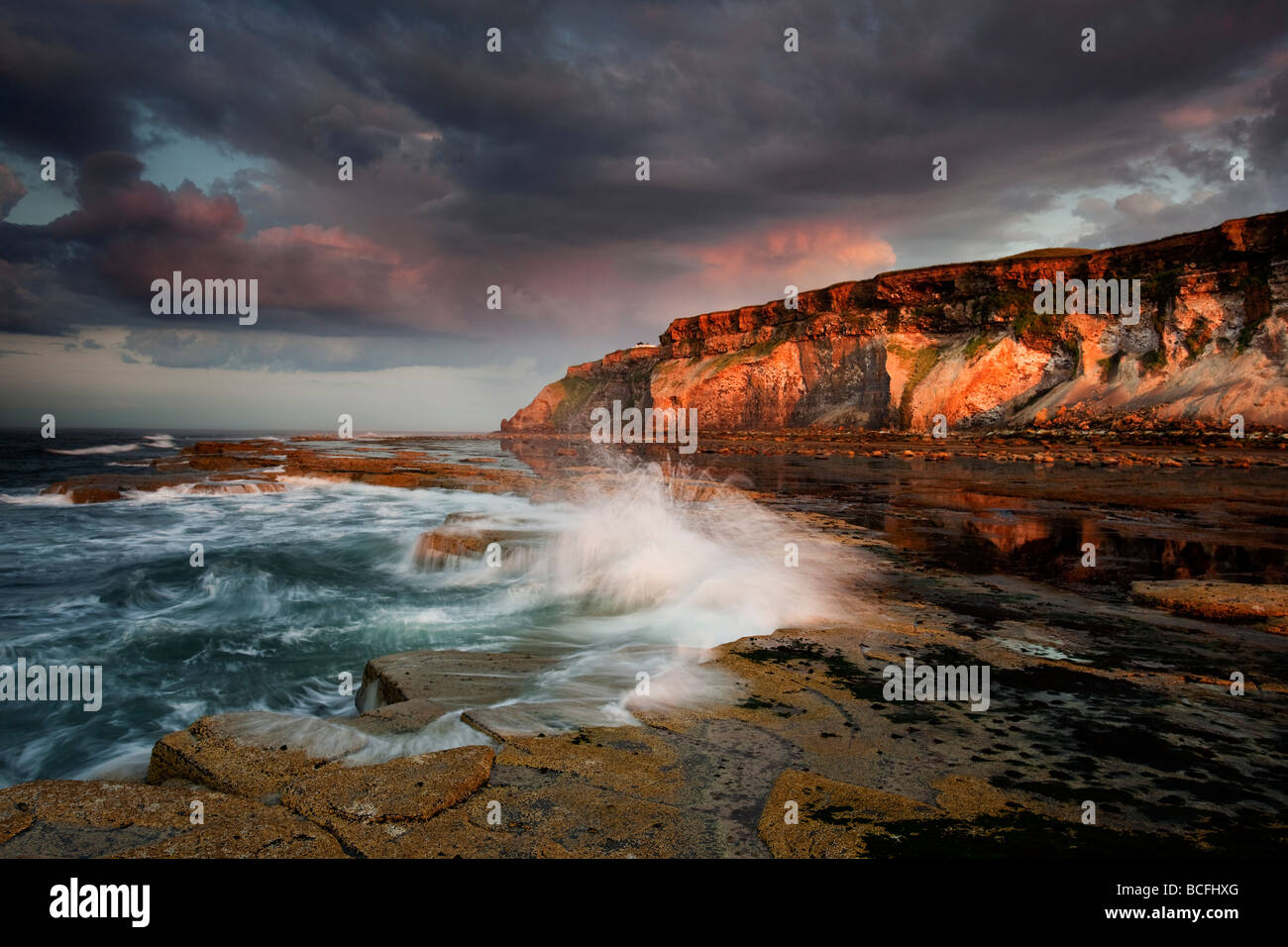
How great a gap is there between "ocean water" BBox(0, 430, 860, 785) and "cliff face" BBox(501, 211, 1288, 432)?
51.7 meters

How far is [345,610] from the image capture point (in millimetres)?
10008

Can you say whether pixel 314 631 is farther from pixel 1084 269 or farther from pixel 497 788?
pixel 1084 269

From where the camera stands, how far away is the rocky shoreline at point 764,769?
2715mm

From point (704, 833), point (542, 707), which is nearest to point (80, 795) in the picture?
point (542, 707)

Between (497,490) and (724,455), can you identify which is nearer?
(497,490)

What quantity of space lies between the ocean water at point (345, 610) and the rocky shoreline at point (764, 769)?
0.55m

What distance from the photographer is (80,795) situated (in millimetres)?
3057

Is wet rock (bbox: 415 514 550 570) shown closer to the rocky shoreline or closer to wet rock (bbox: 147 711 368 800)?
the rocky shoreline

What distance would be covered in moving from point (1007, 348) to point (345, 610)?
72.7 m

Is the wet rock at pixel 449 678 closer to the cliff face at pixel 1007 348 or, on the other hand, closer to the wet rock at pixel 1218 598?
the wet rock at pixel 1218 598

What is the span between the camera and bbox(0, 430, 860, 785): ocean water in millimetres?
6027

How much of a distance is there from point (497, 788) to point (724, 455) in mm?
42348

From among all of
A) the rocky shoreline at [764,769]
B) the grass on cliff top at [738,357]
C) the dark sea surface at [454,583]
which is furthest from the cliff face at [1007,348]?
the rocky shoreline at [764,769]

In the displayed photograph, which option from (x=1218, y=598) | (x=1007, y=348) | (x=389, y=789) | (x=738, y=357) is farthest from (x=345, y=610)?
(x=738, y=357)
